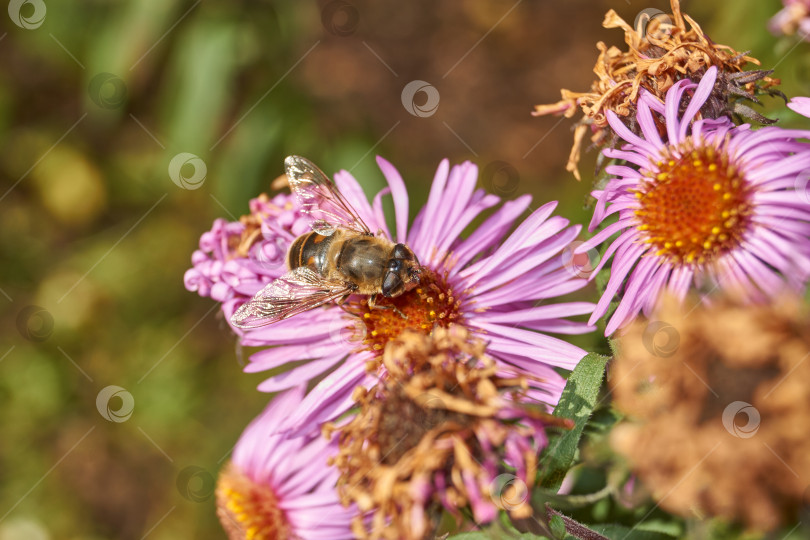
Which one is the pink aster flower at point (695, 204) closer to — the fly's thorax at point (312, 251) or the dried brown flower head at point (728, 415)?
the dried brown flower head at point (728, 415)

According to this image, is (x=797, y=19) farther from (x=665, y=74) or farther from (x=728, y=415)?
(x=728, y=415)

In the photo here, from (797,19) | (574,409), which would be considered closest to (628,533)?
(574,409)

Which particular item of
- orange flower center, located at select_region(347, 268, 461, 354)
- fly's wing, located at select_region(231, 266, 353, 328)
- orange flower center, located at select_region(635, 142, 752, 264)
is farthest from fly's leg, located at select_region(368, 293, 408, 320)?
orange flower center, located at select_region(635, 142, 752, 264)

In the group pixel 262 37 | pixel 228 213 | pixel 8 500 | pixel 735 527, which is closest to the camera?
pixel 735 527

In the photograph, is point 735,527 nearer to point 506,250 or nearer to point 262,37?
point 506,250

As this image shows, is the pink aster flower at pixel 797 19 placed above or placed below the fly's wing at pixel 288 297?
above

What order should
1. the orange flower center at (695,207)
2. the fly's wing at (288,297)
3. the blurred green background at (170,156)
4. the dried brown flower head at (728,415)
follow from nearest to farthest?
1. the dried brown flower head at (728,415)
2. the orange flower center at (695,207)
3. the fly's wing at (288,297)
4. the blurred green background at (170,156)

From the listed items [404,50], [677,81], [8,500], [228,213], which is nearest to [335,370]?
[677,81]

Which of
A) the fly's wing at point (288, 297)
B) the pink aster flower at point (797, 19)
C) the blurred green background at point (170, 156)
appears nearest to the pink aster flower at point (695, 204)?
the pink aster flower at point (797, 19)
